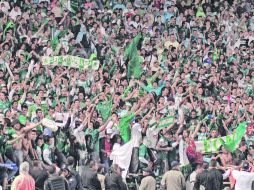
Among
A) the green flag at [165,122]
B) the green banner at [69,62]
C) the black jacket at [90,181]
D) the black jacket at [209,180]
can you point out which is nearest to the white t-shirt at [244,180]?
the black jacket at [209,180]

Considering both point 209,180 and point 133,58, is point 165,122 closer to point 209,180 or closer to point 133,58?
point 209,180

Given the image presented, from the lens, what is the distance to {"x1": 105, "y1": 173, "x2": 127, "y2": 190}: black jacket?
25219mm

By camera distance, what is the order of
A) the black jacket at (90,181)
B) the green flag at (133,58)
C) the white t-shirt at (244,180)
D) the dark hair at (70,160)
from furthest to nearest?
the green flag at (133,58) < the dark hair at (70,160) < the black jacket at (90,181) < the white t-shirt at (244,180)

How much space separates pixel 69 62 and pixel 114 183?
647 cm

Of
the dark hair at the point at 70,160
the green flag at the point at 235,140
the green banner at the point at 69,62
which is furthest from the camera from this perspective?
the green banner at the point at 69,62

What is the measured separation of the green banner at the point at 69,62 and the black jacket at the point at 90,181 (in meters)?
6.08

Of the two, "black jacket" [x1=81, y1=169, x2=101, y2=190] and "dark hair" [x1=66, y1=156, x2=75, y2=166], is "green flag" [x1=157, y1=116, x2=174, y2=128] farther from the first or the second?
"black jacket" [x1=81, y1=169, x2=101, y2=190]

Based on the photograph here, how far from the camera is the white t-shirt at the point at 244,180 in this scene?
991 inches

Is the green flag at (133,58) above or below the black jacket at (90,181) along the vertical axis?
above

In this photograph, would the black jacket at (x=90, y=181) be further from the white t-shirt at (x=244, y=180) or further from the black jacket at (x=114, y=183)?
the white t-shirt at (x=244, y=180)

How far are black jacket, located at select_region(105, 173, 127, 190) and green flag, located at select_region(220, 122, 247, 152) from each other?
3.77 meters

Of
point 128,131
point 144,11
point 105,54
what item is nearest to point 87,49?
point 105,54

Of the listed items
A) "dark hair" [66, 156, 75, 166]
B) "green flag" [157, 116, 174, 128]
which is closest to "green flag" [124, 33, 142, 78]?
"green flag" [157, 116, 174, 128]

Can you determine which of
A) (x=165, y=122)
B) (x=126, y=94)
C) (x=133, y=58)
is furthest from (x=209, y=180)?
(x=133, y=58)
